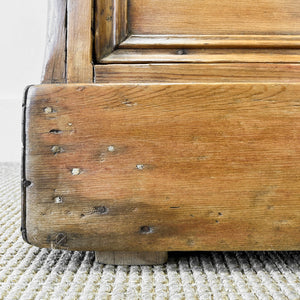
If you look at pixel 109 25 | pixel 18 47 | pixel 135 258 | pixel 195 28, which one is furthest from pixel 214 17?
pixel 18 47

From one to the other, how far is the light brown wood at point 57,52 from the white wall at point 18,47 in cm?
109

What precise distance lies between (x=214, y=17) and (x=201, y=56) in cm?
5

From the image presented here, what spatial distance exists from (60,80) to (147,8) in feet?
0.47

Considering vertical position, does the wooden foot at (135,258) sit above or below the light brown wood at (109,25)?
below

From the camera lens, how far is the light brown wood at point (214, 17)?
0.50m

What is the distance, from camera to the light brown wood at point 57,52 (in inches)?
19.4

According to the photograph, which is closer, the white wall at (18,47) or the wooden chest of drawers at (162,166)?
the wooden chest of drawers at (162,166)

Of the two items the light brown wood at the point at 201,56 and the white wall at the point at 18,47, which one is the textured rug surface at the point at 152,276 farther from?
the white wall at the point at 18,47

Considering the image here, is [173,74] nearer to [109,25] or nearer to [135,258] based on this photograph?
[109,25]

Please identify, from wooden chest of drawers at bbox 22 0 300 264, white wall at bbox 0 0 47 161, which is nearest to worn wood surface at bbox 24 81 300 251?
wooden chest of drawers at bbox 22 0 300 264

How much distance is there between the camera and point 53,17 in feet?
1.64

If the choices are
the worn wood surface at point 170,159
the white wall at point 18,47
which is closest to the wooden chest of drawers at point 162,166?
the worn wood surface at point 170,159

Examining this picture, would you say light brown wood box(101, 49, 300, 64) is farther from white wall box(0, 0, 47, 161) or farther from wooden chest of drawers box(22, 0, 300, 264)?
white wall box(0, 0, 47, 161)

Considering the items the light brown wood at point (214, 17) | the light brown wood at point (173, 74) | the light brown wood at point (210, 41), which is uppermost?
the light brown wood at point (214, 17)
